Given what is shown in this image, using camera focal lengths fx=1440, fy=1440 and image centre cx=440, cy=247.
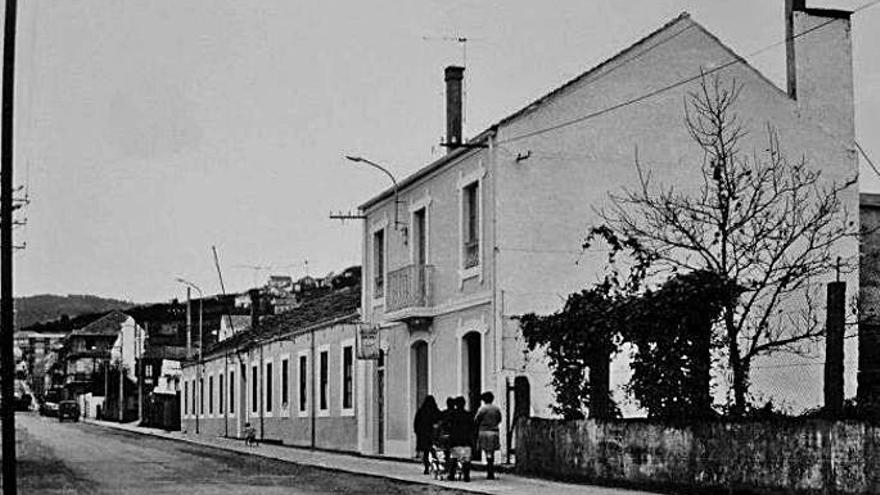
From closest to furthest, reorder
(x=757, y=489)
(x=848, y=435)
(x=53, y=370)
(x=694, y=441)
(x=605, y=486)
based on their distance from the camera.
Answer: (x=848, y=435)
(x=757, y=489)
(x=694, y=441)
(x=605, y=486)
(x=53, y=370)

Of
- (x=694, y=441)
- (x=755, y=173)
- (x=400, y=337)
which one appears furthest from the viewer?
(x=400, y=337)

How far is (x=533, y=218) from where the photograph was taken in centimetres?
2983

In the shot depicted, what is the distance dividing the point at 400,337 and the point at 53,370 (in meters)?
161

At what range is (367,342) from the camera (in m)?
36.8

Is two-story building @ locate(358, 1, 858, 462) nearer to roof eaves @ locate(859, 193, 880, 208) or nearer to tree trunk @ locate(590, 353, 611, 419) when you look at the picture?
roof eaves @ locate(859, 193, 880, 208)

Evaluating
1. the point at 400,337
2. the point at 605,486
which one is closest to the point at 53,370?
the point at 400,337

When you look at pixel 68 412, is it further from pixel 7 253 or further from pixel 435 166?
pixel 7 253

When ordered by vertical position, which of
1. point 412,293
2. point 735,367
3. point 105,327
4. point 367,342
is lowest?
point 105,327

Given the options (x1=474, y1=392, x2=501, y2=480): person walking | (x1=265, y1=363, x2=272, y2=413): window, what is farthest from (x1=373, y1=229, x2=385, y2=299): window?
(x1=265, y1=363, x2=272, y2=413): window

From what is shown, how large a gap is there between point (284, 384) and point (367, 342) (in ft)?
46.4

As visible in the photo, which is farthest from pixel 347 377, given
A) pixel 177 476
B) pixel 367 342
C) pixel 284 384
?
pixel 177 476

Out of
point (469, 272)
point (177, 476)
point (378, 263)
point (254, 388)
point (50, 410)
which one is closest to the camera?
point (177, 476)

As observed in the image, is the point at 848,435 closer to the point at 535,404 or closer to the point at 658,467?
the point at 658,467

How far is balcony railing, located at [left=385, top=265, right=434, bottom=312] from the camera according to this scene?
33.9 metres
